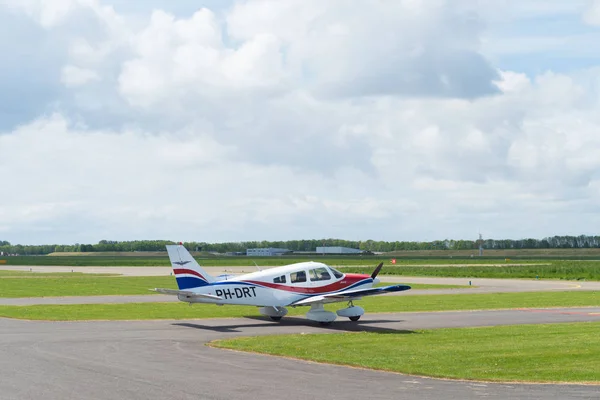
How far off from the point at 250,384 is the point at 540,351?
35.2 ft

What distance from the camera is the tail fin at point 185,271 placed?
33.0 m

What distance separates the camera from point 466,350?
24.6 m

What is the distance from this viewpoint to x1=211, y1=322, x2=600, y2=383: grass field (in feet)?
66.9

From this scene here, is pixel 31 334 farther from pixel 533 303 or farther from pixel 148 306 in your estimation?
pixel 533 303

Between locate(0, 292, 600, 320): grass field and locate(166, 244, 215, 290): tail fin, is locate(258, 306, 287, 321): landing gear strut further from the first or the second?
locate(166, 244, 215, 290): tail fin

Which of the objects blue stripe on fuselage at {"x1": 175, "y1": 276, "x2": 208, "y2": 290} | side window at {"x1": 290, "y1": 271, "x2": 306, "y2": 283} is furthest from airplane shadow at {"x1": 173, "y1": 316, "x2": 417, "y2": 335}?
side window at {"x1": 290, "y1": 271, "x2": 306, "y2": 283}

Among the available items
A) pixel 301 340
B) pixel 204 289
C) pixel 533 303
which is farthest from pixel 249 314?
pixel 533 303

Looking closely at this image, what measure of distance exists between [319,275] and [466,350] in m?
11.2

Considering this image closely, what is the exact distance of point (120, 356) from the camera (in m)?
23.0

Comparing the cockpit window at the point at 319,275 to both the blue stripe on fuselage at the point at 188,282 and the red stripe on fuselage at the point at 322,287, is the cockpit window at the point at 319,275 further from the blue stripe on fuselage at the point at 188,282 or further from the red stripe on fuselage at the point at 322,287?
the blue stripe on fuselage at the point at 188,282

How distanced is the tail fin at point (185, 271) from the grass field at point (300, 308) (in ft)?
14.8

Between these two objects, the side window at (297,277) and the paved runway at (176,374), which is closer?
the paved runway at (176,374)

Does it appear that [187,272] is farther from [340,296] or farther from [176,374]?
[176,374]

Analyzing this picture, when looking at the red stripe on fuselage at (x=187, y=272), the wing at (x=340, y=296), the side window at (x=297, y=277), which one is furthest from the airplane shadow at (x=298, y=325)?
the red stripe on fuselage at (x=187, y=272)
